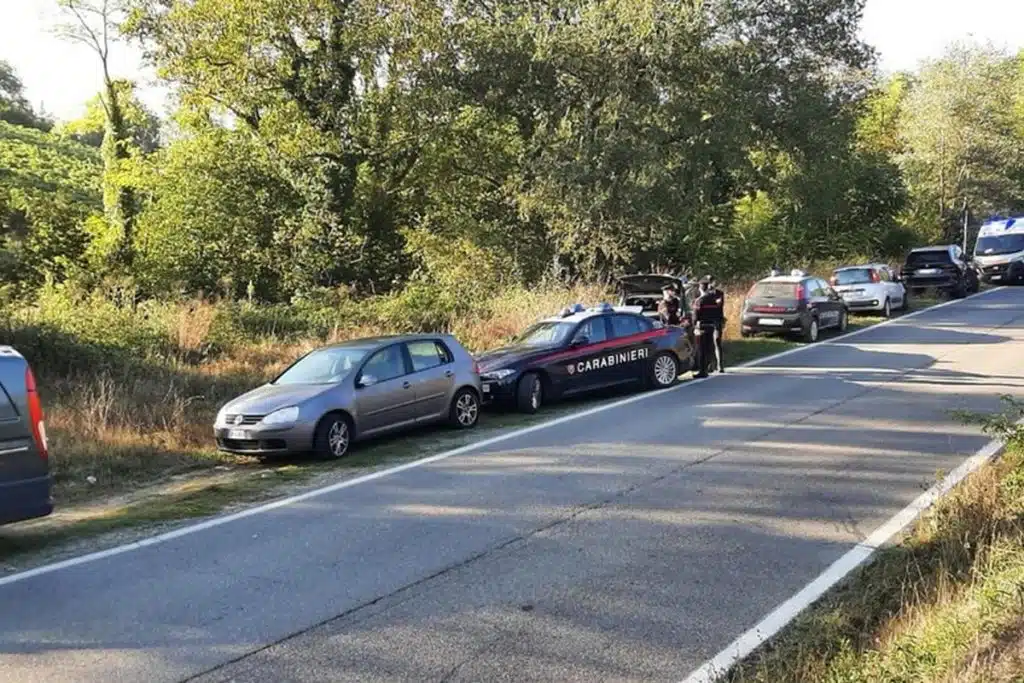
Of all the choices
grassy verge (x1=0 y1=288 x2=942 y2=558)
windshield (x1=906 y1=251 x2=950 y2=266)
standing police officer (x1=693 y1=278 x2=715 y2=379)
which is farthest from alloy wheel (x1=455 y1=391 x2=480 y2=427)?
windshield (x1=906 y1=251 x2=950 y2=266)

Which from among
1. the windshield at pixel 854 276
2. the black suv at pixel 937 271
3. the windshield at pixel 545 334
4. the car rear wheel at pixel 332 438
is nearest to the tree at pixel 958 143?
the black suv at pixel 937 271

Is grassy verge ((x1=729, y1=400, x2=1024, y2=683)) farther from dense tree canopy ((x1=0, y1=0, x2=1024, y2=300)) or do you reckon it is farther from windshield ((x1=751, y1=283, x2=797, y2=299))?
dense tree canopy ((x1=0, y1=0, x2=1024, y2=300))

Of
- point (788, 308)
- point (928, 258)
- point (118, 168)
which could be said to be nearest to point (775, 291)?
point (788, 308)

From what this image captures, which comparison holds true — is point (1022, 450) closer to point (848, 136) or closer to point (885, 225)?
point (848, 136)

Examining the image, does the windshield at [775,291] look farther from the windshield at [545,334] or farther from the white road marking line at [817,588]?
the white road marking line at [817,588]

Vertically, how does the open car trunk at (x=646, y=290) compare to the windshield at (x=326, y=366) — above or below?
above

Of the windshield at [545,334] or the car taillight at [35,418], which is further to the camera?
the windshield at [545,334]

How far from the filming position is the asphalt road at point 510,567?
493 cm

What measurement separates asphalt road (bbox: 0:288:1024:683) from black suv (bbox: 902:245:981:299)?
22.5 m

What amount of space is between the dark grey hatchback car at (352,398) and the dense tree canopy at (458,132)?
42.3 ft

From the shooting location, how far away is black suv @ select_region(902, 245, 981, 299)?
3152 centimetres

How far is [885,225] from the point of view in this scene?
45.0m

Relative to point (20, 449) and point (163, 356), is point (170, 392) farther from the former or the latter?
point (20, 449)

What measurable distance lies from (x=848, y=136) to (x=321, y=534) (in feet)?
92.6
